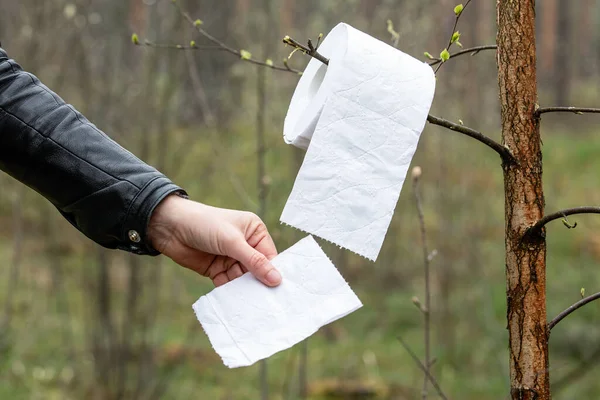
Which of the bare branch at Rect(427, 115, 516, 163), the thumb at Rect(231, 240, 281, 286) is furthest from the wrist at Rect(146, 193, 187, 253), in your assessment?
the bare branch at Rect(427, 115, 516, 163)

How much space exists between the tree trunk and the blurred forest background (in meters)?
1.85

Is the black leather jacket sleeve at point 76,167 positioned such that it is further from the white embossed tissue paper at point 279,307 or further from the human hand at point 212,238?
the white embossed tissue paper at point 279,307

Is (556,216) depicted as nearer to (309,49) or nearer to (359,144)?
(359,144)

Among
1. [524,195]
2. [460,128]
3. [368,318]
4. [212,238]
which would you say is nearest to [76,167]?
[212,238]

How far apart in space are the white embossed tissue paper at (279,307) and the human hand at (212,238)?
0.13 ft

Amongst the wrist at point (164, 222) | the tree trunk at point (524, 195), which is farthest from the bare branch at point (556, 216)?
the wrist at point (164, 222)

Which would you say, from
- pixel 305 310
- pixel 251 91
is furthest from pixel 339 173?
pixel 251 91

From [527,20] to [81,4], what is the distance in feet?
11.1

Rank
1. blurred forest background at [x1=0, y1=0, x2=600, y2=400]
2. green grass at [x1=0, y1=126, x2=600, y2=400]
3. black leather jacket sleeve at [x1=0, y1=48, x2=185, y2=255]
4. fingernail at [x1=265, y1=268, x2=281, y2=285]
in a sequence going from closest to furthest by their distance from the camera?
fingernail at [x1=265, y1=268, x2=281, y2=285] < black leather jacket sleeve at [x1=0, y1=48, x2=185, y2=255] < blurred forest background at [x1=0, y1=0, x2=600, y2=400] < green grass at [x1=0, y1=126, x2=600, y2=400]

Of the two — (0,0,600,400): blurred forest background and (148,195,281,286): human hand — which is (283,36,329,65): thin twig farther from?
(0,0,600,400): blurred forest background

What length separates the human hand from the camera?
4.85ft

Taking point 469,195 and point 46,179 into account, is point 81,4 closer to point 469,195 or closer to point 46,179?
point 46,179

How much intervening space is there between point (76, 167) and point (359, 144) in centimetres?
68

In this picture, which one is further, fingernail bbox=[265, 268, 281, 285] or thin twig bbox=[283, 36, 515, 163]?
fingernail bbox=[265, 268, 281, 285]
